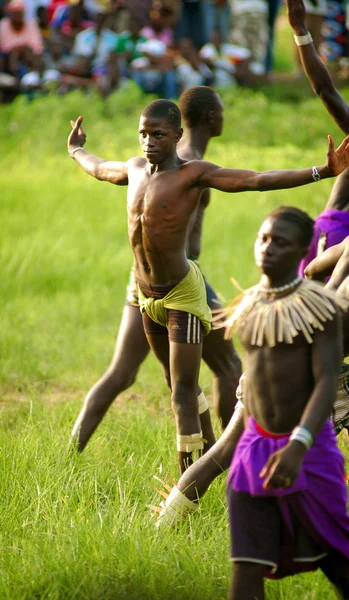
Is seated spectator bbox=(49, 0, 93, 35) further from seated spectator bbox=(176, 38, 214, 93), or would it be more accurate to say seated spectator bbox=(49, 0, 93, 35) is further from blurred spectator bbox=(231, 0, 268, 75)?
blurred spectator bbox=(231, 0, 268, 75)

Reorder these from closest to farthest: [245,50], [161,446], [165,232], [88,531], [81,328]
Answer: [88,531] → [165,232] → [161,446] → [81,328] → [245,50]

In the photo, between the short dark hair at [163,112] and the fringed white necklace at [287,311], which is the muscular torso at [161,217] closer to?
the short dark hair at [163,112]

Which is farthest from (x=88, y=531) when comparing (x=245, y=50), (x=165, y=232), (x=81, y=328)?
(x=245, y=50)

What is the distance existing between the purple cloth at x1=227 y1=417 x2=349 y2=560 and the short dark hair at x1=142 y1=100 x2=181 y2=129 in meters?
1.60

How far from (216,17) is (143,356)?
1382 centimetres

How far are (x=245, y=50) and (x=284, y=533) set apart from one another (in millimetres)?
15754

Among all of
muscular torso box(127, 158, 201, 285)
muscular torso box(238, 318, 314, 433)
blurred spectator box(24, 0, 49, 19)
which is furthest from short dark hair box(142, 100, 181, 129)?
blurred spectator box(24, 0, 49, 19)

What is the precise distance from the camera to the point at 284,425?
2.89 meters

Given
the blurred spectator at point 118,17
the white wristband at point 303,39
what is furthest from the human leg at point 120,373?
the blurred spectator at point 118,17

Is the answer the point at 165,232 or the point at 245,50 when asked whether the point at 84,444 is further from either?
the point at 245,50

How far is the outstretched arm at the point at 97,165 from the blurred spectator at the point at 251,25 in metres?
14.2

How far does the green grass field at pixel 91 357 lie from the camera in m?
3.42

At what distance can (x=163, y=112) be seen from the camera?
400cm

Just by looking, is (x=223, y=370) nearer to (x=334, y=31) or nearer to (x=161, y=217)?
(x=161, y=217)
